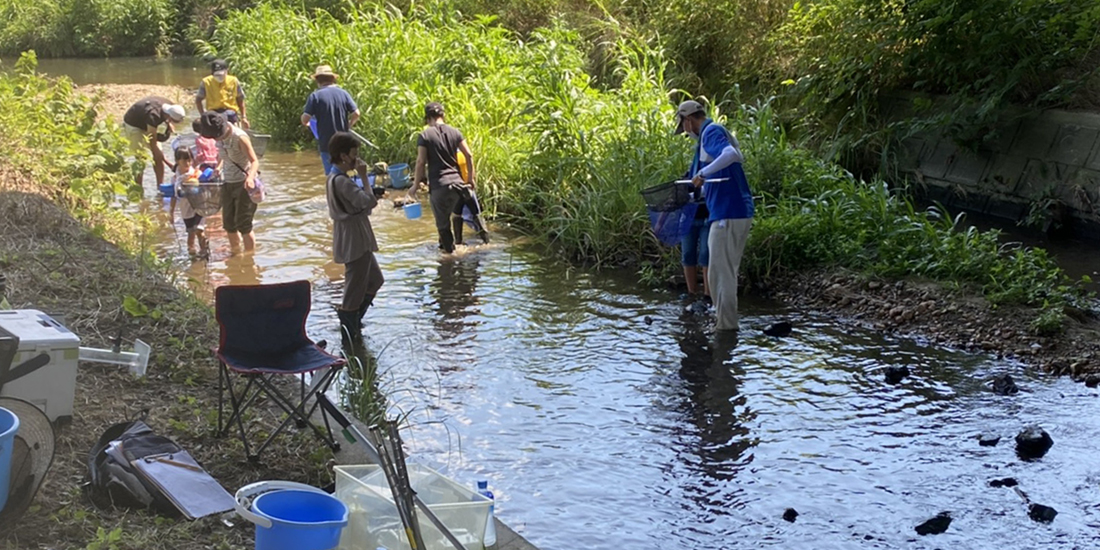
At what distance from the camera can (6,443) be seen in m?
4.60

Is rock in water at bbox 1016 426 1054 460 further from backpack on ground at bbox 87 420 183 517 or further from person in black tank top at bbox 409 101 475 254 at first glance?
person in black tank top at bbox 409 101 475 254

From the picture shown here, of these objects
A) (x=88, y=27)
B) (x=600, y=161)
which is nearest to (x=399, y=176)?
(x=600, y=161)

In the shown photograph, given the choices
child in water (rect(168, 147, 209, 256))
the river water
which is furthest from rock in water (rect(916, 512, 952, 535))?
child in water (rect(168, 147, 209, 256))

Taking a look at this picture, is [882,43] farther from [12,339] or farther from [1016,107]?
[12,339]

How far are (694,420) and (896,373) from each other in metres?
1.81

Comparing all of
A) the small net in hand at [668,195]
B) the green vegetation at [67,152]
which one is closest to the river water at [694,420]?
the small net in hand at [668,195]

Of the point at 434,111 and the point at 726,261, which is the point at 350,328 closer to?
the point at 726,261

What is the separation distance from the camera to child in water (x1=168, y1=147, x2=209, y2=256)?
1185 centimetres

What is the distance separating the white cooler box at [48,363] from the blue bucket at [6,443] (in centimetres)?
70

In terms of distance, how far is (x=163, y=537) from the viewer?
5.08 metres

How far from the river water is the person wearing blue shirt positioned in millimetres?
536

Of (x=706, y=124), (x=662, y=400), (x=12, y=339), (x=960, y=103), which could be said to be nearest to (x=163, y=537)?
(x=12, y=339)

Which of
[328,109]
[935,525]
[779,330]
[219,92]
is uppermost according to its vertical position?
[219,92]

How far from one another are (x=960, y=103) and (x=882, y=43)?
1.43 metres
